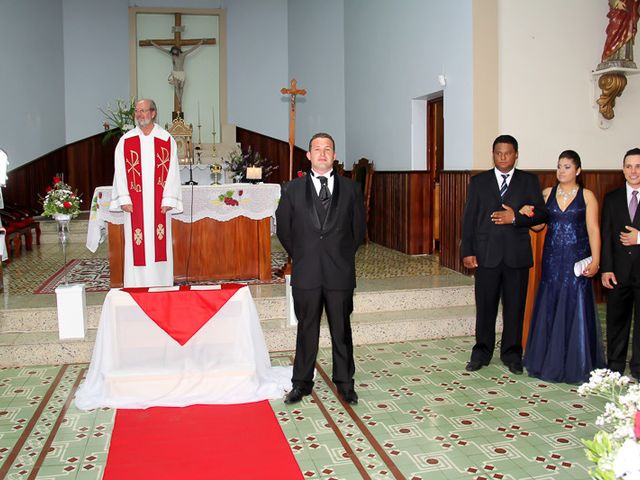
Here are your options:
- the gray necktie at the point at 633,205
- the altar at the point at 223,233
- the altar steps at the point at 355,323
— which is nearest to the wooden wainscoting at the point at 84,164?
the altar at the point at 223,233

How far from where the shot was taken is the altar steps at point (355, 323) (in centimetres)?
517

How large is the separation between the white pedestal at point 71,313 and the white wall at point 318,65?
6.67m

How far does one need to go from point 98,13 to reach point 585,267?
37.7 feet

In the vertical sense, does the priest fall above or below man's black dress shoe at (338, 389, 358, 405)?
above

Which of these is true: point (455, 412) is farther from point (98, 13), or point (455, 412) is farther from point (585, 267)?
point (98, 13)

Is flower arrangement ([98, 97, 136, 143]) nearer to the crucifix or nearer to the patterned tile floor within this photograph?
the crucifix

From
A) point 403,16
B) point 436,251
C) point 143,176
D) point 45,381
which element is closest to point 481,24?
point 403,16

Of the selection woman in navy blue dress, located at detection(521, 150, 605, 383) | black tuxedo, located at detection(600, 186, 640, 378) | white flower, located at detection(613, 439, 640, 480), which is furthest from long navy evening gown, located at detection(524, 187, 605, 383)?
white flower, located at detection(613, 439, 640, 480)

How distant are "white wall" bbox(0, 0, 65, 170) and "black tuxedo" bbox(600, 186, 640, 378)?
868 centimetres

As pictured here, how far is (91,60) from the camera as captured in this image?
12953mm

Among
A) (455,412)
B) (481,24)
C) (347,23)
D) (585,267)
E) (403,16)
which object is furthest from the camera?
(347,23)

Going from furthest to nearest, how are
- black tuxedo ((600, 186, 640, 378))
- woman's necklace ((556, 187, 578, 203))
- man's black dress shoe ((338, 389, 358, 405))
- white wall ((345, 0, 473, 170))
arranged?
white wall ((345, 0, 473, 170)) → woman's necklace ((556, 187, 578, 203)) → black tuxedo ((600, 186, 640, 378)) → man's black dress shoe ((338, 389, 358, 405))

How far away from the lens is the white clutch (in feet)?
14.8

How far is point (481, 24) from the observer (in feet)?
21.7
